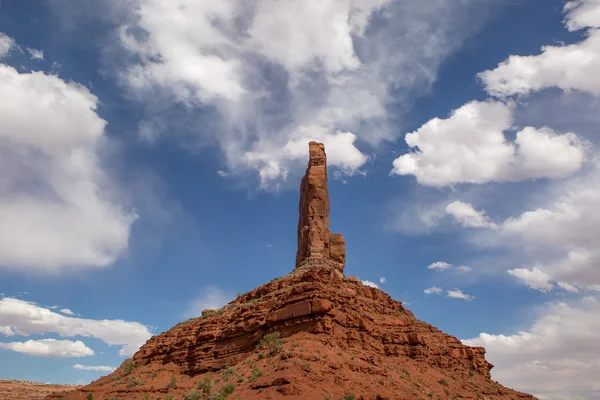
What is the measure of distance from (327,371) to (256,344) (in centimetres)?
1293

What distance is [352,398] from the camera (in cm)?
3184

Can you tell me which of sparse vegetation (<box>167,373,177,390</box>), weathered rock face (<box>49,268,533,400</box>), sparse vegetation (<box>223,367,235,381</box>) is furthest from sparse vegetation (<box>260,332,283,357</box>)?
sparse vegetation (<box>167,373,177,390</box>)

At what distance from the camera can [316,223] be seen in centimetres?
7338

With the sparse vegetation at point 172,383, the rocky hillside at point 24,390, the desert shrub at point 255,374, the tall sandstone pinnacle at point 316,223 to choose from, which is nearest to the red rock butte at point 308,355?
the desert shrub at point 255,374

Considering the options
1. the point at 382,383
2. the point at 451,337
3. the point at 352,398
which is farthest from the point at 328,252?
the point at 352,398

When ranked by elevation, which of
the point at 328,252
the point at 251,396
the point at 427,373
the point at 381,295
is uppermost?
the point at 328,252

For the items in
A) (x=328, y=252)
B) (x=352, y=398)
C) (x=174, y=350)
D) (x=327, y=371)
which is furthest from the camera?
(x=328, y=252)

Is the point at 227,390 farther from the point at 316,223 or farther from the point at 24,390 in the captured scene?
the point at 24,390

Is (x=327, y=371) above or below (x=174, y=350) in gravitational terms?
below

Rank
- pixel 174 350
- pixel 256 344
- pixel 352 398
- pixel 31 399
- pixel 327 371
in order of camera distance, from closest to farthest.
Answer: pixel 352 398
pixel 327 371
pixel 256 344
pixel 174 350
pixel 31 399

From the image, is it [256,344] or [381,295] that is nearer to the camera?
[256,344]

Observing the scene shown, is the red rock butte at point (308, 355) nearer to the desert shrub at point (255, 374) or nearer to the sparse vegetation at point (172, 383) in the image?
the desert shrub at point (255, 374)

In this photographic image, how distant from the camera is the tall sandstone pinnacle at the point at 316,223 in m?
70.7

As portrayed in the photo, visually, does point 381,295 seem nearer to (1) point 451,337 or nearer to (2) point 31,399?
(1) point 451,337
